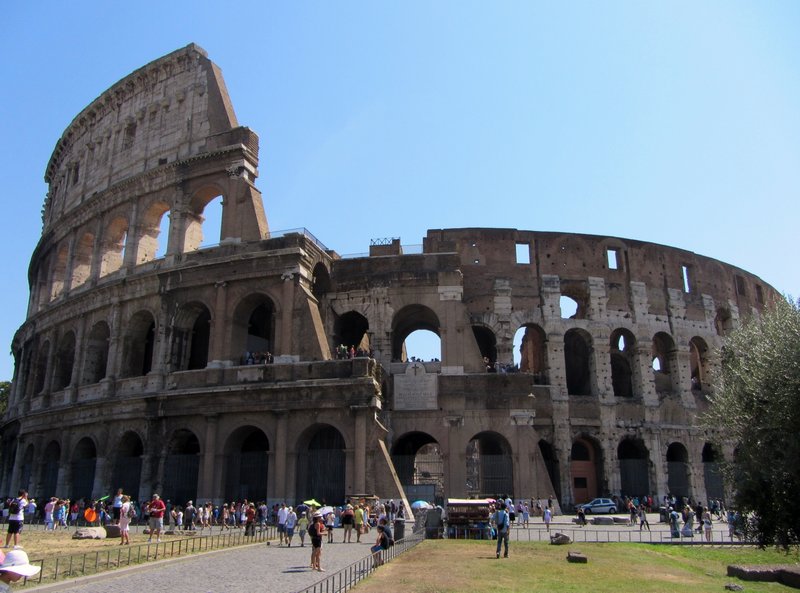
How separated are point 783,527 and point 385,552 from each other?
7.94 meters

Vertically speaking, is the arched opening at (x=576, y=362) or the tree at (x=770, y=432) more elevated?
the arched opening at (x=576, y=362)

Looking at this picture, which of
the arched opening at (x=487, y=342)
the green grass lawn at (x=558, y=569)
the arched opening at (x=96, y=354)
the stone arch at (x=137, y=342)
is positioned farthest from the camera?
the arched opening at (x=487, y=342)

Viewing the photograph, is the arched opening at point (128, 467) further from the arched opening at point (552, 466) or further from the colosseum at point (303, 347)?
the arched opening at point (552, 466)

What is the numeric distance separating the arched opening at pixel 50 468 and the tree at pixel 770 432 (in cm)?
2704

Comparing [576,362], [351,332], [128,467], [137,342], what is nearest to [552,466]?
[576,362]

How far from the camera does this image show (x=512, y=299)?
30.6 m

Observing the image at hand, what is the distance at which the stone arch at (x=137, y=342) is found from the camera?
28.7 metres

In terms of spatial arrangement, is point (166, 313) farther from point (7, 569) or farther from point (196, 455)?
point (7, 569)

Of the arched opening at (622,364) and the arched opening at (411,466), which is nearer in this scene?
the arched opening at (411,466)

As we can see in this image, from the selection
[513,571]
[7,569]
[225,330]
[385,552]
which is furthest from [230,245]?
[7,569]

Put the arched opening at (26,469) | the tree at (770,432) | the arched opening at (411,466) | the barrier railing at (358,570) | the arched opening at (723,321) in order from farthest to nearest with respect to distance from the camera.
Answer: the arched opening at (723,321) → the arched opening at (26,469) → the arched opening at (411,466) → the tree at (770,432) → the barrier railing at (358,570)

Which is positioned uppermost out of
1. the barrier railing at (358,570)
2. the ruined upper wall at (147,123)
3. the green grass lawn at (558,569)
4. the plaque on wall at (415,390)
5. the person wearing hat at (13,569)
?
the ruined upper wall at (147,123)

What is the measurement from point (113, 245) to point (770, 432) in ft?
94.7

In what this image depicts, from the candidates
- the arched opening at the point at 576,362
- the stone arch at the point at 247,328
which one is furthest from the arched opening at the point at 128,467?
the arched opening at the point at 576,362
